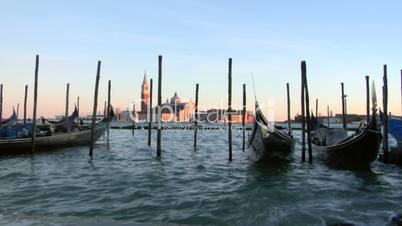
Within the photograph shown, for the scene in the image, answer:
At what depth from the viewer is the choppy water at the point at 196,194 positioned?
6.11 m

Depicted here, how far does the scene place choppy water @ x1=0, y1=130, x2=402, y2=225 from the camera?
6105 mm

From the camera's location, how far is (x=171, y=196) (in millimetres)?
7867

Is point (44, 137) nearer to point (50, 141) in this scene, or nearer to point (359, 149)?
point (50, 141)

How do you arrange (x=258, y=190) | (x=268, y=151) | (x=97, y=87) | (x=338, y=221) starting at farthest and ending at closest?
1. (x=97, y=87)
2. (x=268, y=151)
3. (x=258, y=190)
4. (x=338, y=221)

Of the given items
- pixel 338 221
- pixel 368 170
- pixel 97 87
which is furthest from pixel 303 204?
pixel 97 87

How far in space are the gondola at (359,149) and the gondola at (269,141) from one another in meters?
1.46

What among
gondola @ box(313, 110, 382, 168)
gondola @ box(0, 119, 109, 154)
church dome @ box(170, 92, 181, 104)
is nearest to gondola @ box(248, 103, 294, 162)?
gondola @ box(313, 110, 382, 168)

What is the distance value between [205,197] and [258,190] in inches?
55.3

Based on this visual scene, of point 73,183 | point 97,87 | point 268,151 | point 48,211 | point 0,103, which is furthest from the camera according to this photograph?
point 0,103

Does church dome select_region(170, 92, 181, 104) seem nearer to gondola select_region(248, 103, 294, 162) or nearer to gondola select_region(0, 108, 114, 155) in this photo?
gondola select_region(0, 108, 114, 155)

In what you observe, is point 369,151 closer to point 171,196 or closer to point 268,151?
Result: point 268,151

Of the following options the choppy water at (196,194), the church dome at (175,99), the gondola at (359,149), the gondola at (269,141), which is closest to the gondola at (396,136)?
the choppy water at (196,194)

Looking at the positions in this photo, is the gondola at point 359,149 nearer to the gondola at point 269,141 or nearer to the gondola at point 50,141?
the gondola at point 269,141

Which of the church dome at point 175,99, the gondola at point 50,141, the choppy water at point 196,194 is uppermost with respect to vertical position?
the church dome at point 175,99
